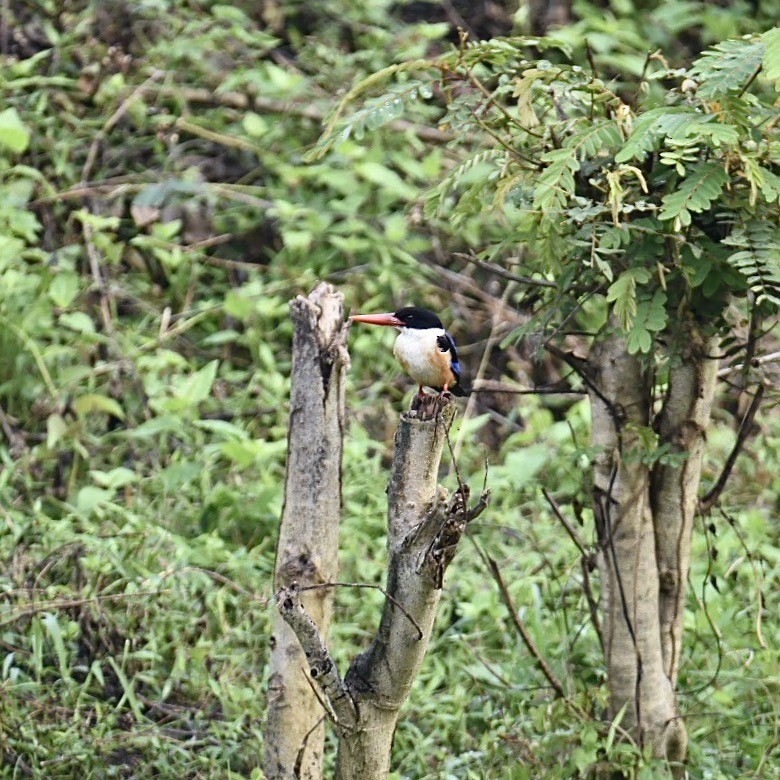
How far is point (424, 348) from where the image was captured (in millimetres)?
3168

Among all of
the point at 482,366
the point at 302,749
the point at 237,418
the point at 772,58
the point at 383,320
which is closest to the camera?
the point at 772,58

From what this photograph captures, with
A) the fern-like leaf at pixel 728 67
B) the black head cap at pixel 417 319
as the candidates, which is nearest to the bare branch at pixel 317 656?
the black head cap at pixel 417 319

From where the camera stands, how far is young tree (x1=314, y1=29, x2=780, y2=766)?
2846 mm

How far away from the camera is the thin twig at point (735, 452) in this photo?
3.32 metres

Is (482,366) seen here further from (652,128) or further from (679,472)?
(652,128)

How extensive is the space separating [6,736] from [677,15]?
5.85 metres

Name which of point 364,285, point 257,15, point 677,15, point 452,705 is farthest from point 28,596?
point 677,15

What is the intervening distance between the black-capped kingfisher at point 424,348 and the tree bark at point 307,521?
19cm

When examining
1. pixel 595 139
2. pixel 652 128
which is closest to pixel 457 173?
pixel 595 139

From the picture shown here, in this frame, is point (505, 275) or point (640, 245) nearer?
point (640, 245)

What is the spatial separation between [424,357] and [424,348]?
22 millimetres

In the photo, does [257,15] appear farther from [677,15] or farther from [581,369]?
[581,369]

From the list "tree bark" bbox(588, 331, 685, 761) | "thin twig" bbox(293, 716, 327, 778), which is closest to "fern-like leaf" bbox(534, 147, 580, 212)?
"tree bark" bbox(588, 331, 685, 761)

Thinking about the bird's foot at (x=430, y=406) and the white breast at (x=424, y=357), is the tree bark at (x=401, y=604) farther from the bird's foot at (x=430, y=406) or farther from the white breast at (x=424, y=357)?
the white breast at (x=424, y=357)
